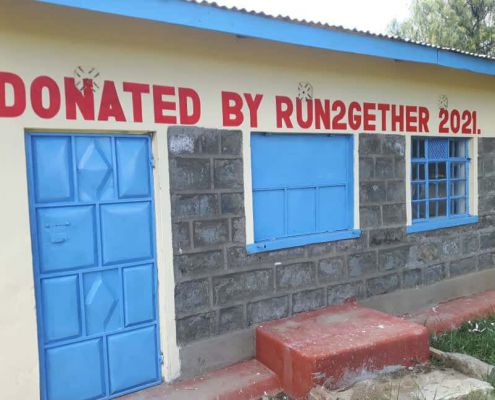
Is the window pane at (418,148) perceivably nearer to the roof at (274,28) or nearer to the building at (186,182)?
the building at (186,182)

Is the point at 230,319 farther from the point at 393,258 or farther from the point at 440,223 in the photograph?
the point at 440,223

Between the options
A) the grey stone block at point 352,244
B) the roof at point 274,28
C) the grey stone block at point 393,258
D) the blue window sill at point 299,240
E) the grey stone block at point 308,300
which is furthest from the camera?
the grey stone block at point 393,258

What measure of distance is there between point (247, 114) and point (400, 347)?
7.83 ft

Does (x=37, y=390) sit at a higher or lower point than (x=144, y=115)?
lower

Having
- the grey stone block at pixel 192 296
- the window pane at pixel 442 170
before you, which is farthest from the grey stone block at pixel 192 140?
the window pane at pixel 442 170

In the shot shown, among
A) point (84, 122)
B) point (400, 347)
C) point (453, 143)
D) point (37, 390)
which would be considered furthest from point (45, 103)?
point (453, 143)

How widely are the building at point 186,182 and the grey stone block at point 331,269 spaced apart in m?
0.02

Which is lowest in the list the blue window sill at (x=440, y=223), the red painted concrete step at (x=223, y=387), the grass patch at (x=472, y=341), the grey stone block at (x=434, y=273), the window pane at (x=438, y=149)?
the grass patch at (x=472, y=341)

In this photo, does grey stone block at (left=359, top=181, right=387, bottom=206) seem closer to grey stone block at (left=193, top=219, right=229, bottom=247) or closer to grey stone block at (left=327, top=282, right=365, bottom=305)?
grey stone block at (left=327, top=282, right=365, bottom=305)

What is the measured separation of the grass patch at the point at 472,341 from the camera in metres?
4.25

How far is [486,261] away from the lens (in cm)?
614

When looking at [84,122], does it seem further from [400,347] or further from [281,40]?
[400,347]

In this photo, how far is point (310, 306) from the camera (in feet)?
14.6

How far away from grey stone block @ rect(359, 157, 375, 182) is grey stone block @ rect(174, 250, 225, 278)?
1.86 m
